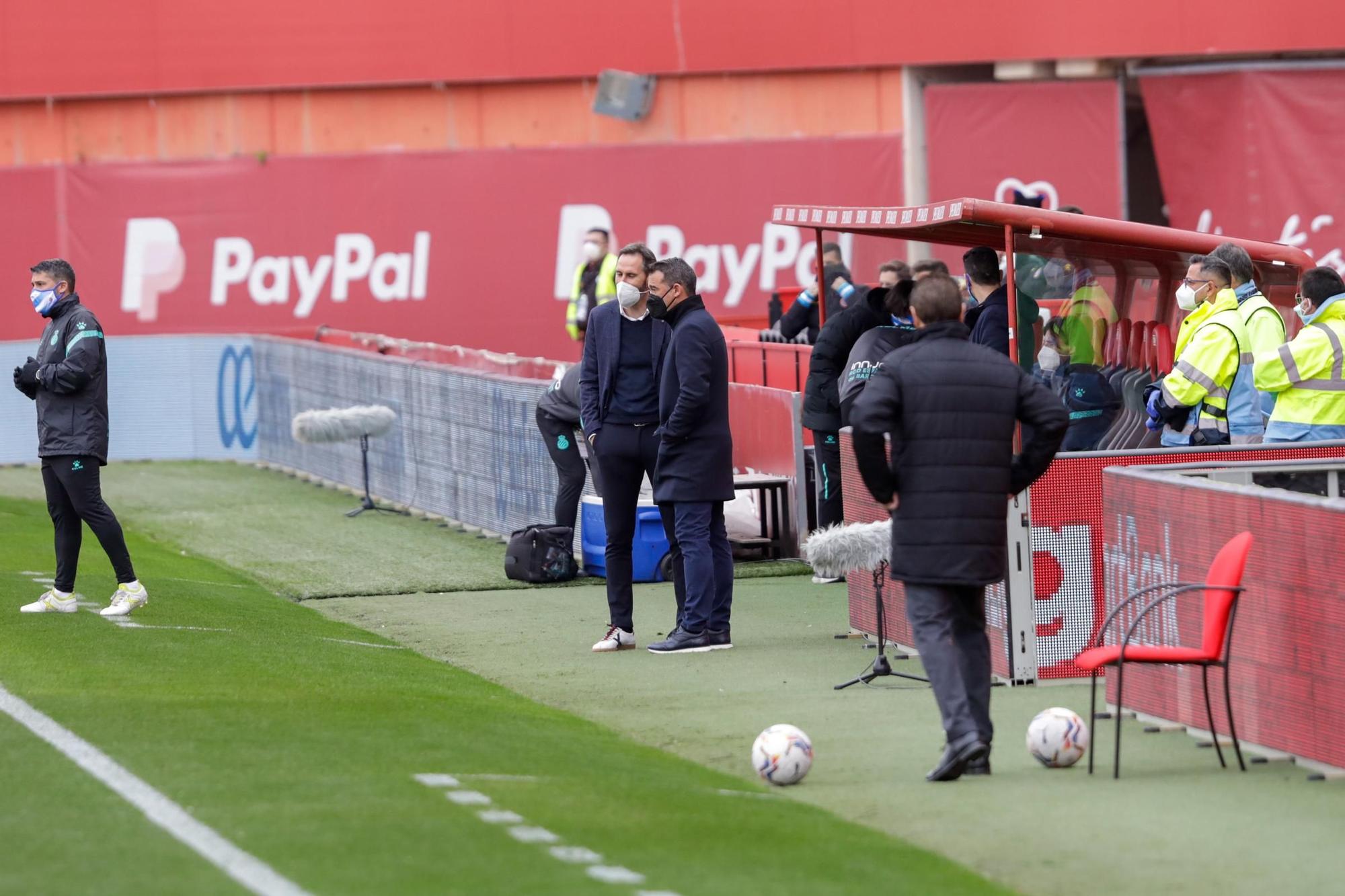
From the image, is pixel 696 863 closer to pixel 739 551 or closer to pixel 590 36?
pixel 739 551

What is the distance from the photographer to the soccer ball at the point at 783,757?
7730 mm

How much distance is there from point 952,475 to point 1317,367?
4.24m

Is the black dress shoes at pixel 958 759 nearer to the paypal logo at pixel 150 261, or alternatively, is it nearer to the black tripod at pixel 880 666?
the black tripod at pixel 880 666

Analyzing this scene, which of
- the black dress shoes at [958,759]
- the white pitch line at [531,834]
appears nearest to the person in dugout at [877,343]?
the black dress shoes at [958,759]

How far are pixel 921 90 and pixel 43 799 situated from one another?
19463 millimetres

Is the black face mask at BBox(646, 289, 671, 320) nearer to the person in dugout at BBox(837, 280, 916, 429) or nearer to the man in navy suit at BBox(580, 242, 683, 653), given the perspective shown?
the man in navy suit at BBox(580, 242, 683, 653)

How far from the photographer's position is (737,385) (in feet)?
51.6

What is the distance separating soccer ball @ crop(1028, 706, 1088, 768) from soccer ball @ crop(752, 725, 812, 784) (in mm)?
894

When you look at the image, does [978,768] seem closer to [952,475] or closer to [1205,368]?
[952,475]

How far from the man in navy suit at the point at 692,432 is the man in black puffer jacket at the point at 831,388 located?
1.57 m

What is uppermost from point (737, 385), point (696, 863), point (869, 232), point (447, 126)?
point (447, 126)

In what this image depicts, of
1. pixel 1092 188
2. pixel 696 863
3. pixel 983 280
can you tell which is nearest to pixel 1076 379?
pixel 983 280

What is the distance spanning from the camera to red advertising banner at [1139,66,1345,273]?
2370 centimetres

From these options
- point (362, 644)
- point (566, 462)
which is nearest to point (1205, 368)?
point (566, 462)
